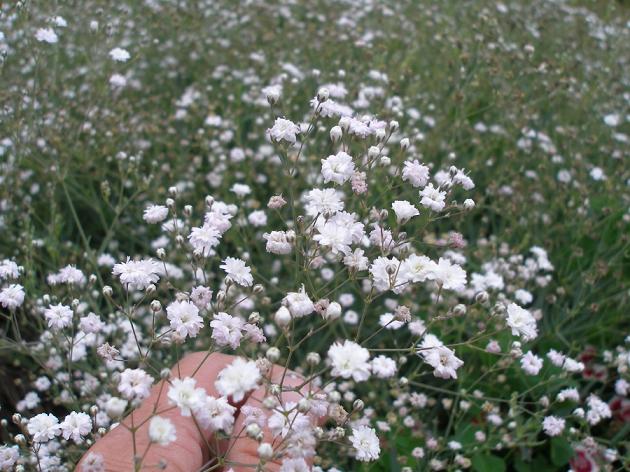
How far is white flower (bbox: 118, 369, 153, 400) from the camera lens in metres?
1.43

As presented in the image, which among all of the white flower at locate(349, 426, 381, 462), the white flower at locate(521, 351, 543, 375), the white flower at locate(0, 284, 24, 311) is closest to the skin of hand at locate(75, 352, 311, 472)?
the white flower at locate(349, 426, 381, 462)

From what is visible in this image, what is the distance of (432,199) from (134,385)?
3.12 feet

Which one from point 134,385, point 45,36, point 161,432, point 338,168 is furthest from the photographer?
point 45,36

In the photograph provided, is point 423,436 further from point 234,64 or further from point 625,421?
point 234,64

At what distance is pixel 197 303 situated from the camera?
5.71 feet

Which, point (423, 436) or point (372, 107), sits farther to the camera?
point (372, 107)

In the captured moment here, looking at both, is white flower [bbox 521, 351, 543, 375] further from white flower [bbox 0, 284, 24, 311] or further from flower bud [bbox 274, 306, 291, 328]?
white flower [bbox 0, 284, 24, 311]

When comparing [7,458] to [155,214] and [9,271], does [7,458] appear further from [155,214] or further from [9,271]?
[155,214]

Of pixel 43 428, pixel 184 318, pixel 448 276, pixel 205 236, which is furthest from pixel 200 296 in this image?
pixel 448 276

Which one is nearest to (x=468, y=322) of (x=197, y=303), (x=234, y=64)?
(x=197, y=303)

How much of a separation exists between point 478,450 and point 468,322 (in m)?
0.68

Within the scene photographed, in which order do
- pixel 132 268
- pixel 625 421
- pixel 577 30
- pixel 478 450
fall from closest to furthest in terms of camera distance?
pixel 132 268 → pixel 478 450 → pixel 625 421 → pixel 577 30

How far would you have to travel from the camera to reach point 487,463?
243 centimetres

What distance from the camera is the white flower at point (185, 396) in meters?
1.38
